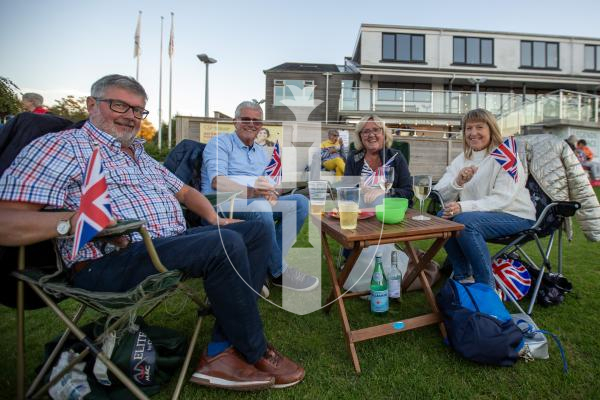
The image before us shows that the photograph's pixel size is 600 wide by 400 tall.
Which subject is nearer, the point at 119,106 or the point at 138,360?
the point at 138,360

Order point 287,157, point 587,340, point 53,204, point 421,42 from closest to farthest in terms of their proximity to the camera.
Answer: point 53,204
point 587,340
point 287,157
point 421,42

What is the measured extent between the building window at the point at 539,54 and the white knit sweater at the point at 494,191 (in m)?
23.6

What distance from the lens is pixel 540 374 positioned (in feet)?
5.23

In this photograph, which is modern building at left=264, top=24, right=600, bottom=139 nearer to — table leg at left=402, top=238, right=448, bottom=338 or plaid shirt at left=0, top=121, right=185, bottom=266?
table leg at left=402, top=238, right=448, bottom=338

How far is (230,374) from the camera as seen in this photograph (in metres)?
1.49

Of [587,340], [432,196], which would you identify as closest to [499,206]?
[432,196]

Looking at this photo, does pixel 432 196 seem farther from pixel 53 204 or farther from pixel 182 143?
pixel 53 204

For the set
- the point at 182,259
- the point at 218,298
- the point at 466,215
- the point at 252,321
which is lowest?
the point at 252,321

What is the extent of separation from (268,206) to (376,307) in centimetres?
103

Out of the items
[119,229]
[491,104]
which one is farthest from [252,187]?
[491,104]

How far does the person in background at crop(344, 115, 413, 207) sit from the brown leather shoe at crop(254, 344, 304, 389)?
5.35ft

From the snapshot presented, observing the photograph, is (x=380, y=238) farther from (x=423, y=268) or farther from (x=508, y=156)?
(x=508, y=156)

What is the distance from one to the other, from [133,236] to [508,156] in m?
2.28

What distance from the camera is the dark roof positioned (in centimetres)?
2092
